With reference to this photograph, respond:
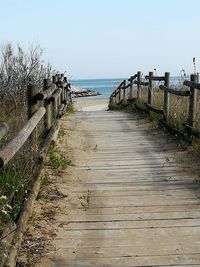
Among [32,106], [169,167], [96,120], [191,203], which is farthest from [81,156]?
[96,120]

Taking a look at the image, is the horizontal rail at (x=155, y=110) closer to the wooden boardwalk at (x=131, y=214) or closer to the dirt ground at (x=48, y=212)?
the wooden boardwalk at (x=131, y=214)

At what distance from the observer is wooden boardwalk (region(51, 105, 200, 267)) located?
4102 millimetres

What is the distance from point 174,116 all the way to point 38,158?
17.5 feet

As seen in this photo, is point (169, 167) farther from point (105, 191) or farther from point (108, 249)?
point (108, 249)

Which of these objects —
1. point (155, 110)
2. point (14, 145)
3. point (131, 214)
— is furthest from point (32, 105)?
point (155, 110)

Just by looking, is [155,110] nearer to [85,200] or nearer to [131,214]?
[85,200]

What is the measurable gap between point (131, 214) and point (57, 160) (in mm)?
2441

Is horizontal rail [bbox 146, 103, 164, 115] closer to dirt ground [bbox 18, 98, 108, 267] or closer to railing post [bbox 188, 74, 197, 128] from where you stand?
railing post [bbox 188, 74, 197, 128]

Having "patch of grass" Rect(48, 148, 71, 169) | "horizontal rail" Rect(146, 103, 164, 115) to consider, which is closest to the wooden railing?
"patch of grass" Rect(48, 148, 71, 169)

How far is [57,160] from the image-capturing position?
7.37 m

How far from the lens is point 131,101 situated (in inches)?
740

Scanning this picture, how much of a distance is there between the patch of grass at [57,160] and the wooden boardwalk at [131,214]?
186 mm

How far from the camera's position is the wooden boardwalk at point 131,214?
4102 mm

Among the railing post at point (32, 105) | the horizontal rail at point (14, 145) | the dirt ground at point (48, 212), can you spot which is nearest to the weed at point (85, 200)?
the dirt ground at point (48, 212)
